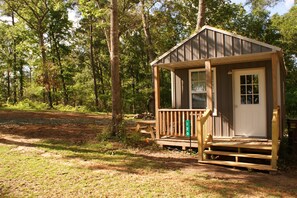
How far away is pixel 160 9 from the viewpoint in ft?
57.6

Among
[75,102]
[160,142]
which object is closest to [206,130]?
[160,142]

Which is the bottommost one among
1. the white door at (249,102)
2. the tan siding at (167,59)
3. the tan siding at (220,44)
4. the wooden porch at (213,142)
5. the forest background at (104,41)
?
the wooden porch at (213,142)

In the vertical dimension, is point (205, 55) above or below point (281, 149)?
above

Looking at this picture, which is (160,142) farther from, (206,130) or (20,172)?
(20,172)

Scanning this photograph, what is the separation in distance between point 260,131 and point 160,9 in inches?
484

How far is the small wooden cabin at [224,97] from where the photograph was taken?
6891mm

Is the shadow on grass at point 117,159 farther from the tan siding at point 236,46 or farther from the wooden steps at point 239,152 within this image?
the tan siding at point 236,46

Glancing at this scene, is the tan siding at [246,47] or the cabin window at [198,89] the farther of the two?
the cabin window at [198,89]

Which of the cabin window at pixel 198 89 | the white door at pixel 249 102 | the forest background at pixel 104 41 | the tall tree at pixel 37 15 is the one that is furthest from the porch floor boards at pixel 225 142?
the tall tree at pixel 37 15

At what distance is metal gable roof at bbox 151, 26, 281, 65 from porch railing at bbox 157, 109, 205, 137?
5.10 feet

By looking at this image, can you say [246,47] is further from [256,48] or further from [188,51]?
[188,51]

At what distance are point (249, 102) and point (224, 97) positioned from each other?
755mm

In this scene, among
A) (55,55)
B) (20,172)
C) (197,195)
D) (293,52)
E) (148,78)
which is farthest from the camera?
(55,55)

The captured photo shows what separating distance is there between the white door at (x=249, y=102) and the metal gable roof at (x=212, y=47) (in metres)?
1.29
